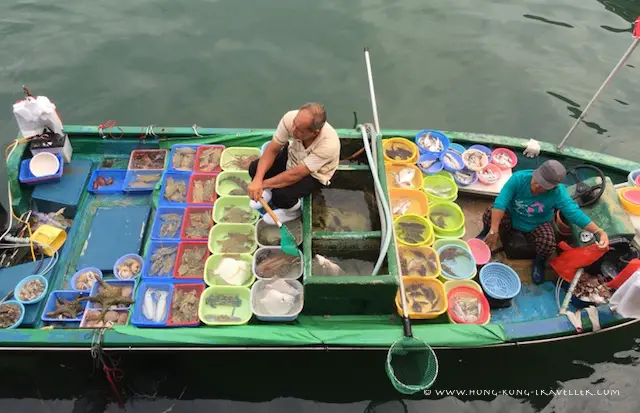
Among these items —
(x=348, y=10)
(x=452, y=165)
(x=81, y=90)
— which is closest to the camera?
(x=452, y=165)

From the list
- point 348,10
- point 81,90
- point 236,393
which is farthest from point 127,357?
point 348,10

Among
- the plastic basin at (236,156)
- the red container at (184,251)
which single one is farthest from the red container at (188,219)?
the plastic basin at (236,156)

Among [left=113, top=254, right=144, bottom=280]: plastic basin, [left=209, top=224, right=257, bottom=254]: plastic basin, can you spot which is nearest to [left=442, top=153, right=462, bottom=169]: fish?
[left=209, top=224, right=257, bottom=254]: plastic basin

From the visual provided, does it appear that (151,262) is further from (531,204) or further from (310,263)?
(531,204)

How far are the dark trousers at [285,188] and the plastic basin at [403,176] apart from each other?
1.11m

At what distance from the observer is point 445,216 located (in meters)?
5.23

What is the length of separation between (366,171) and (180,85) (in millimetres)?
4271

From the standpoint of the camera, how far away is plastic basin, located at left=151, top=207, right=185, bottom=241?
4887mm

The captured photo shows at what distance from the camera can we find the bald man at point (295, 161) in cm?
Result: 390

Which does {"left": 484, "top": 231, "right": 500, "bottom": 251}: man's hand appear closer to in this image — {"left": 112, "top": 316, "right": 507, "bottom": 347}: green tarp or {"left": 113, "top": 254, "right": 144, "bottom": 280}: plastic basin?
{"left": 112, "top": 316, "right": 507, "bottom": 347}: green tarp

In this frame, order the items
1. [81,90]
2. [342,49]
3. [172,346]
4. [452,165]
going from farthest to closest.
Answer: [342,49]
[81,90]
[452,165]
[172,346]

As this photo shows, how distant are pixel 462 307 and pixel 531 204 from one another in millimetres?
1254

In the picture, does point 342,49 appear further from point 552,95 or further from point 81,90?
point 81,90

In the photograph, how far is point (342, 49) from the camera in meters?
8.04
